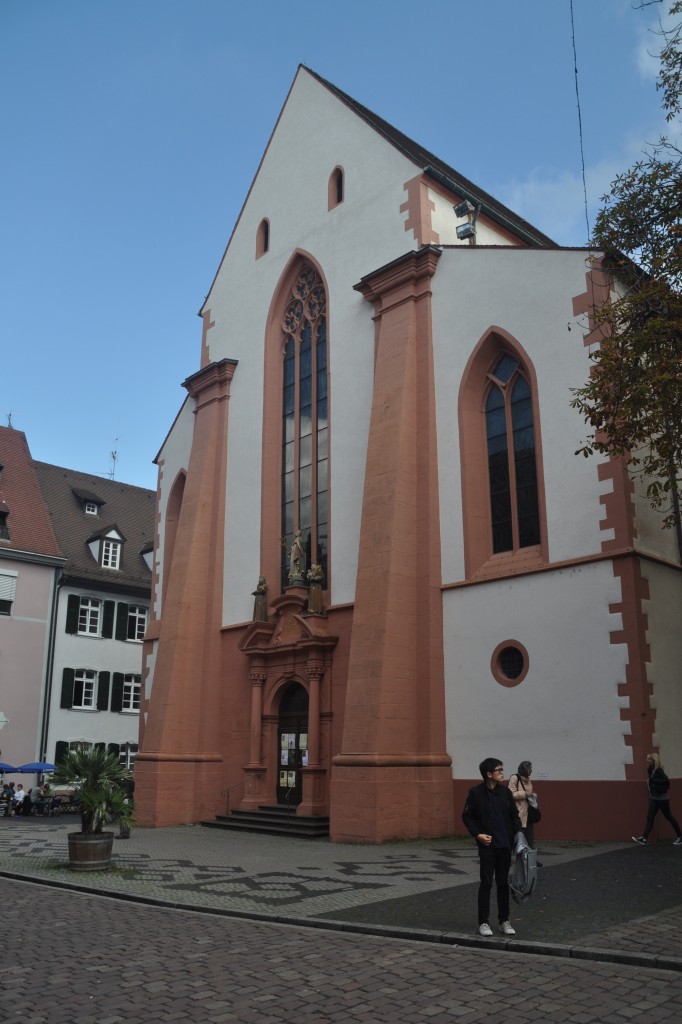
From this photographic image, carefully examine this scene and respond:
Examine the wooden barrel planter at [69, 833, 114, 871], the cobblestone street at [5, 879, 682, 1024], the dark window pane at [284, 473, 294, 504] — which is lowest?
the cobblestone street at [5, 879, 682, 1024]

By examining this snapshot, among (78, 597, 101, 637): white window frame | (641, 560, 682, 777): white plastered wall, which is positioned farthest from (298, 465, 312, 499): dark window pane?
(78, 597, 101, 637): white window frame

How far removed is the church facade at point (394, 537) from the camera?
15586 mm

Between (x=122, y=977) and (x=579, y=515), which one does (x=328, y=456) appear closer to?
(x=579, y=515)

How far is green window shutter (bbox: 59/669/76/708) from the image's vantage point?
113 ft

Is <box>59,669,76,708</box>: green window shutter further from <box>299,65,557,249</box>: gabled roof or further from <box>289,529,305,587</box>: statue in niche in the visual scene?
<box>299,65,557,249</box>: gabled roof

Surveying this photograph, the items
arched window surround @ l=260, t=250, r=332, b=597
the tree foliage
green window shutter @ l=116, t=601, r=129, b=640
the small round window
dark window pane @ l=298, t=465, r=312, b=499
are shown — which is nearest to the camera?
the tree foliage

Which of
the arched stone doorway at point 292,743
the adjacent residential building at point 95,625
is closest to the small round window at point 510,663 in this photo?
the arched stone doorway at point 292,743

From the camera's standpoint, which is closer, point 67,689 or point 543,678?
point 543,678

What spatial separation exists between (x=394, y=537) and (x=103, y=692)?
2164 cm

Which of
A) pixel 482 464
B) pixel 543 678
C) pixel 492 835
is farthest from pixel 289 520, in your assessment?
pixel 492 835

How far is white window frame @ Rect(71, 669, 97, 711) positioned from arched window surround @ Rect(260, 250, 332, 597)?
15904 millimetres

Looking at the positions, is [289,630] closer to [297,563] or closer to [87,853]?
[297,563]

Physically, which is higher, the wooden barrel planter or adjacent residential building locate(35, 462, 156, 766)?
adjacent residential building locate(35, 462, 156, 766)

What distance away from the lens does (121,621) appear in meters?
37.4
